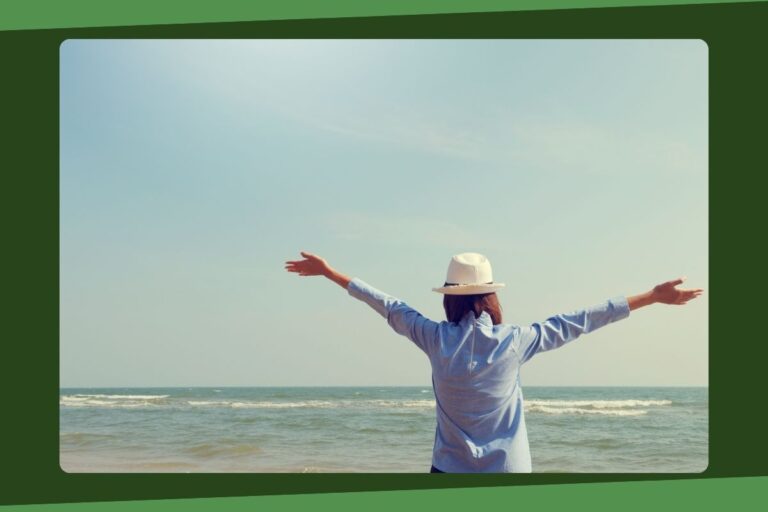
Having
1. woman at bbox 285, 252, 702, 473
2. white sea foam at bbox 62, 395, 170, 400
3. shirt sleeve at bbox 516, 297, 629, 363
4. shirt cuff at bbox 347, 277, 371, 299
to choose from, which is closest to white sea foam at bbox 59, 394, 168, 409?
white sea foam at bbox 62, 395, 170, 400

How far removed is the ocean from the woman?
19.3 feet

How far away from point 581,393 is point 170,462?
8193 millimetres

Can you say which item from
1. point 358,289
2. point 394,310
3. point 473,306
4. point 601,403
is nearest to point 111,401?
point 601,403

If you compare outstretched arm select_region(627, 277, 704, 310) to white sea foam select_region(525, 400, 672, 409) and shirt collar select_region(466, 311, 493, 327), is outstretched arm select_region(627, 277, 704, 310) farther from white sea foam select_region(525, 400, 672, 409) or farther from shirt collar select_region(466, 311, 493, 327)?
white sea foam select_region(525, 400, 672, 409)

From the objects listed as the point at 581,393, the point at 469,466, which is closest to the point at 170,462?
the point at 469,466

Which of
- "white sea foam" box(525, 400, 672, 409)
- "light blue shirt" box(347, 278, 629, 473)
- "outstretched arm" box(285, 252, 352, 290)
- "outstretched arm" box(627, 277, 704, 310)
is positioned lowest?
"white sea foam" box(525, 400, 672, 409)

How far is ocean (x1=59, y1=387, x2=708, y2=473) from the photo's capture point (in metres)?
9.06

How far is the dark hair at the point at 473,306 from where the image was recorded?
2.88 m

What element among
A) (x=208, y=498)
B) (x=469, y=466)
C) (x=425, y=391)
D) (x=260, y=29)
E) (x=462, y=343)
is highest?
(x=260, y=29)

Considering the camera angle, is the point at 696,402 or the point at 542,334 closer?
the point at 542,334

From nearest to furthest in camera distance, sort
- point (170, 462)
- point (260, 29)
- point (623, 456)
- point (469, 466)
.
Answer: point (469, 466), point (260, 29), point (170, 462), point (623, 456)

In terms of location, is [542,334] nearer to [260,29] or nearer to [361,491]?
[361,491]

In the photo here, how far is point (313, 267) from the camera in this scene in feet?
10.6

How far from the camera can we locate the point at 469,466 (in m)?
2.85
